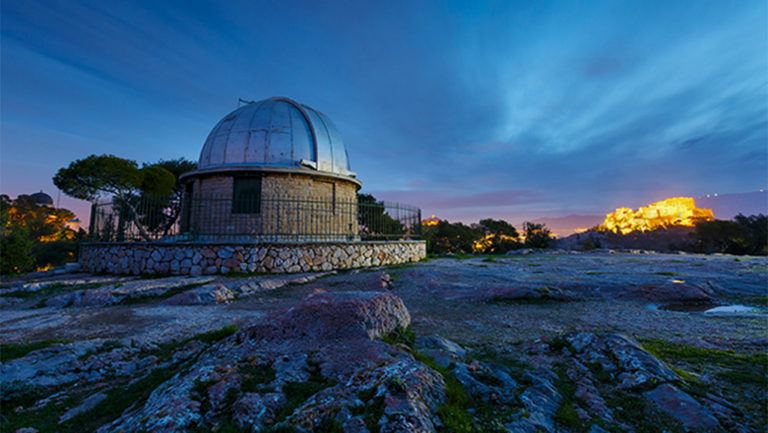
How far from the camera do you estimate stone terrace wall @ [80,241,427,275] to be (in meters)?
10.3

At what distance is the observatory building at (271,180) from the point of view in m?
13.1

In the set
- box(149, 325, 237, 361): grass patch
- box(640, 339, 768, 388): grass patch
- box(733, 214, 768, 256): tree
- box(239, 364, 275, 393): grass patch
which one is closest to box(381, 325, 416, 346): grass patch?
box(239, 364, 275, 393): grass patch

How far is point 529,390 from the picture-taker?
79.0 inches

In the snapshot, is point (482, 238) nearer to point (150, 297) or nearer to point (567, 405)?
point (150, 297)

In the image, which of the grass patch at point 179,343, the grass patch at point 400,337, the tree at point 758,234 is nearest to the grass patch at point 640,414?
the grass patch at point 400,337

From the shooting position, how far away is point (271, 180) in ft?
44.2

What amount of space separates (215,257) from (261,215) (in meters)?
2.94

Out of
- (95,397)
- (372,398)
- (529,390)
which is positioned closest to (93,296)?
(95,397)

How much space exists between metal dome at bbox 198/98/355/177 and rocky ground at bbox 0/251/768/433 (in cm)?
999

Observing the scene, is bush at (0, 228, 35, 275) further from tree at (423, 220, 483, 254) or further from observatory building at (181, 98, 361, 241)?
tree at (423, 220, 483, 254)

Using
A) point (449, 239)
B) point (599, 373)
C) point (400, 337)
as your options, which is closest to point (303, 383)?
point (400, 337)

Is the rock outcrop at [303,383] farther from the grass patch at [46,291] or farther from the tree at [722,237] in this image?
the tree at [722,237]

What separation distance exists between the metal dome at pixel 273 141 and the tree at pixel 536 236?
17941mm

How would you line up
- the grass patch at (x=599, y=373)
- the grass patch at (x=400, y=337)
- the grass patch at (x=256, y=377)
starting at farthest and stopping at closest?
the grass patch at (x=400, y=337), the grass patch at (x=599, y=373), the grass patch at (x=256, y=377)
